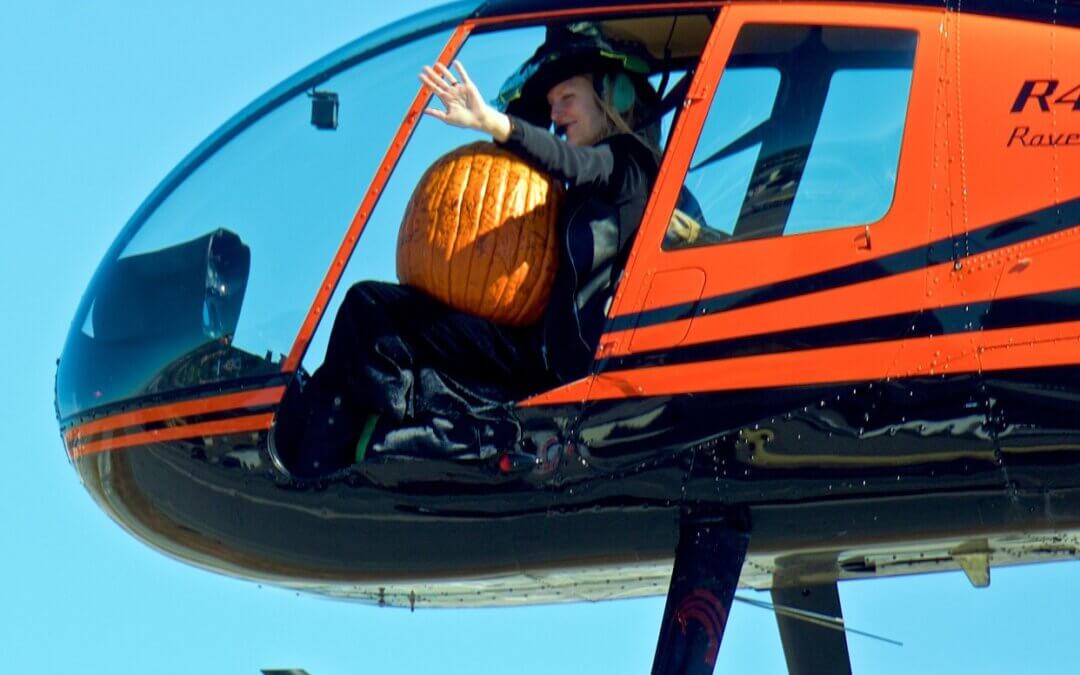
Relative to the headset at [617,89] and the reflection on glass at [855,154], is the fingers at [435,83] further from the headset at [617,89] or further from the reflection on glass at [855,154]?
the reflection on glass at [855,154]

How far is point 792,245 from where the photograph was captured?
19.9 ft

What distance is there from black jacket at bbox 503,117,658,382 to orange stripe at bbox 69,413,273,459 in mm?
1070

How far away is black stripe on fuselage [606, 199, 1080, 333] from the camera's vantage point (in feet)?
19.2

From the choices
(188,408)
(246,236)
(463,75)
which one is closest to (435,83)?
(463,75)

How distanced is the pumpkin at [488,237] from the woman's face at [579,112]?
326mm

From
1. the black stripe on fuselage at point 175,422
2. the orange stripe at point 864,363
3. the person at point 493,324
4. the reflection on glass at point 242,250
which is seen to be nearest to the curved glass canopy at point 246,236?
the reflection on glass at point 242,250

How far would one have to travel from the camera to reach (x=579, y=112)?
6734mm

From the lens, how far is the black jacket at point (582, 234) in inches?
247

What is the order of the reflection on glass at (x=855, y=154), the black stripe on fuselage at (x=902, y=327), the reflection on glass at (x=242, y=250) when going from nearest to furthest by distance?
1. the black stripe on fuselage at (x=902, y=327)
2. the reflection on glass at (x=855, y=154)
3. the reflection on glass at (x=242, y=250)

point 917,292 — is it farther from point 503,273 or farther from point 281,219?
point 281,219

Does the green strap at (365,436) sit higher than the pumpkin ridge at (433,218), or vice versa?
the pumpkin ridge at (433,218)

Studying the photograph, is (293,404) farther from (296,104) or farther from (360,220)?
(296,104)

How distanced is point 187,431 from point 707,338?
6.38ft

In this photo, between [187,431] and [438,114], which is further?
[187,431]
